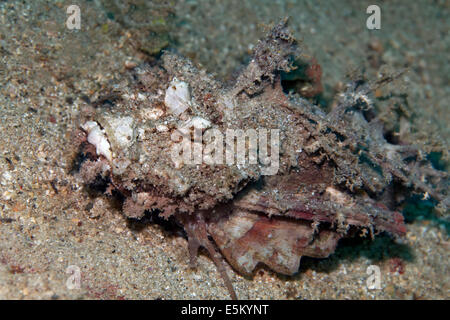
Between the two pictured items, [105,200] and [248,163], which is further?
[105,200]

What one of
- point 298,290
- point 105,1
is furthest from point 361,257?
point 105,1

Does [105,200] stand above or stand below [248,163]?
below

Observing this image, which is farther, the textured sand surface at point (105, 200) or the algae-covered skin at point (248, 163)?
the textured sand surface at point (105, 200)

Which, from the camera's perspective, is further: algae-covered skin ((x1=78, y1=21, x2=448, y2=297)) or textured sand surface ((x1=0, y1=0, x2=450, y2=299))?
textured sand surface ((x1=0, y1=0, x2=450, y2=299))
